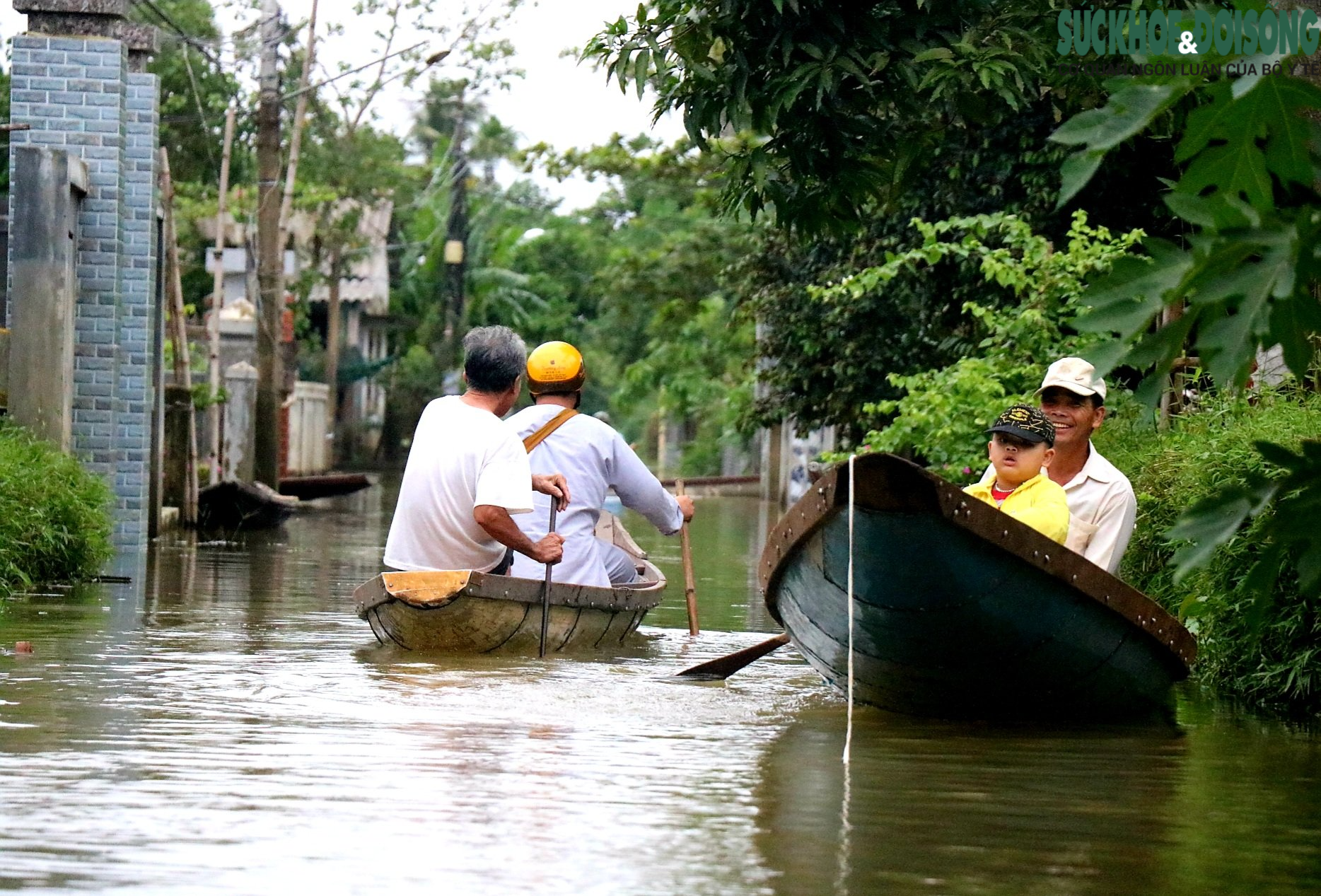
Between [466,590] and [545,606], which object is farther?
[545,606]

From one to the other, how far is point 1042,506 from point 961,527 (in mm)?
961

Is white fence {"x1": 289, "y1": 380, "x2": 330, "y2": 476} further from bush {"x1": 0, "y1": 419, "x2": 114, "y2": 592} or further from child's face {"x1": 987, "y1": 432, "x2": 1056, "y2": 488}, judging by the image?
child's face {"x1": 987, "y1": 432, "x2": 1056, "y2": 488}

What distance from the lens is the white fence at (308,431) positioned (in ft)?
115

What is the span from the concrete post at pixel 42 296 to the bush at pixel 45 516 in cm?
23

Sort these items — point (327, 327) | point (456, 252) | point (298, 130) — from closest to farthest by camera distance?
point (298, 130) → point (456, 252) → point (327, 327)

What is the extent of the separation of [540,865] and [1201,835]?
1916 millimetres

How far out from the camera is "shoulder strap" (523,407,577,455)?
31.9ft

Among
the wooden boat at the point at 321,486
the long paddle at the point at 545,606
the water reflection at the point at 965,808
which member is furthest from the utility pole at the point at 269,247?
the water reflection at the point at 965,808

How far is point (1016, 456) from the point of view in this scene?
748 centimetres

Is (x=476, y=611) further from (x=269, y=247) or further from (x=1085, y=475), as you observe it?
(x=269, y=247)

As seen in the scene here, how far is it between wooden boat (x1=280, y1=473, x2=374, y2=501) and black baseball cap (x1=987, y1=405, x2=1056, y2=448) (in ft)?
62.5

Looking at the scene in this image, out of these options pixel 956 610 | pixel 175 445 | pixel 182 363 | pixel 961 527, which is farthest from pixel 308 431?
pixel 961 527

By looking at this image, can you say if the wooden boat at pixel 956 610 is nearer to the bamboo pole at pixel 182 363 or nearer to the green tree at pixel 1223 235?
the green tree at pixel 1223 235

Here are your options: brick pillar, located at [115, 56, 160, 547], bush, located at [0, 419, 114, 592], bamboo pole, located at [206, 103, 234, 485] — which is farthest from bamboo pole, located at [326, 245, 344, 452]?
bush, located at [0, 419, 114, 592]
